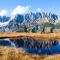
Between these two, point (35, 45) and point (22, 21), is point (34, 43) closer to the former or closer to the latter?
point (35, 45)

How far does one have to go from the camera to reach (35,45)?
1010 cm

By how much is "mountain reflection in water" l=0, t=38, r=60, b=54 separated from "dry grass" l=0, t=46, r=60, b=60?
0.81 ft

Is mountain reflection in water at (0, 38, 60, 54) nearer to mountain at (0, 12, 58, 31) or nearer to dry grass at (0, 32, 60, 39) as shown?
dry grass at (0, 32, 60, 39)

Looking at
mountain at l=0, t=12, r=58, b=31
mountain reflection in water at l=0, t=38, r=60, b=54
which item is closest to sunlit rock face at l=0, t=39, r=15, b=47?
mountain reflection in water at l=0, t=38, r=60, b=54

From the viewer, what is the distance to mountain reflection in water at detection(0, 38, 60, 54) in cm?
983

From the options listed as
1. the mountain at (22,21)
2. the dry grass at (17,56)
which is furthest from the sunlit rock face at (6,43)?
the mountain at (22,21)

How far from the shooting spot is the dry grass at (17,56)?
933 cm

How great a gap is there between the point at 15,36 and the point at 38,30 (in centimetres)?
113

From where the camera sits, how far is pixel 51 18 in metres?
10.5

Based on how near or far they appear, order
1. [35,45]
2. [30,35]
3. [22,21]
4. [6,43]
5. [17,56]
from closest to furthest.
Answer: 1. [17,56]
2. [6,43]
3. [30,35]
4. [35,45]
5. [22,21]

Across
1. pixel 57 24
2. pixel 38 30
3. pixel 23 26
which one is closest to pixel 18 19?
pixel 23 26

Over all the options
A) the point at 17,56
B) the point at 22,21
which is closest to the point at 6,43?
the point at 17,56

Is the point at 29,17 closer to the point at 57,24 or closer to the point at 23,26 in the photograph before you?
the point at 23,26

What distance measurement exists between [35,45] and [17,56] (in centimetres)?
114
